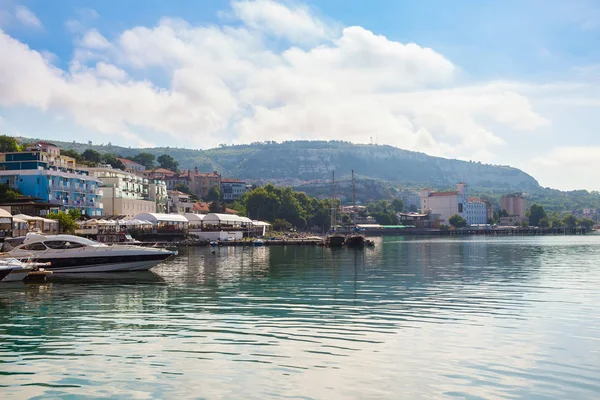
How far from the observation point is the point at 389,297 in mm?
34375

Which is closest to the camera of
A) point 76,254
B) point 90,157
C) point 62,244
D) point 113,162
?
point 76,254

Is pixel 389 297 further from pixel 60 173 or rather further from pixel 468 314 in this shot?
pixel 60 173

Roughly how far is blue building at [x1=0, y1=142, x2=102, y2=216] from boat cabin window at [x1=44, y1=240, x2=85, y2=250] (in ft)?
162

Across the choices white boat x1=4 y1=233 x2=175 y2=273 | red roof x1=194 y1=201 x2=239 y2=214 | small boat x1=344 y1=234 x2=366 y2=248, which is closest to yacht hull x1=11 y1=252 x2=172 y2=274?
white boat x1=4 y1=233 x2=175 y2=273

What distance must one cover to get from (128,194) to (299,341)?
4518 inches

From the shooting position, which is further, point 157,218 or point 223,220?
point 223,220

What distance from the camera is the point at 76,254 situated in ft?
155

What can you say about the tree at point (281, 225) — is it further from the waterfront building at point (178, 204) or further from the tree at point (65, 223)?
the tree at point (65, 223)

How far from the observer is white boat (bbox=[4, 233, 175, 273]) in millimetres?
46812

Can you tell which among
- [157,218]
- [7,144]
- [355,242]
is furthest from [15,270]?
[7,144]

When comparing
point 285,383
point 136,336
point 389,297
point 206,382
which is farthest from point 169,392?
point 389,297

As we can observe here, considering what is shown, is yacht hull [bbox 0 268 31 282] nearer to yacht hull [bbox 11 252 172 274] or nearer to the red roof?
yacht hull [bbox 11 252 172 274]

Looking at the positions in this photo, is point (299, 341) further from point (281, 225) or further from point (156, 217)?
point (281, 225)

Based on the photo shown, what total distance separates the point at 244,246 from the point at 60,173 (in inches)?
1286
